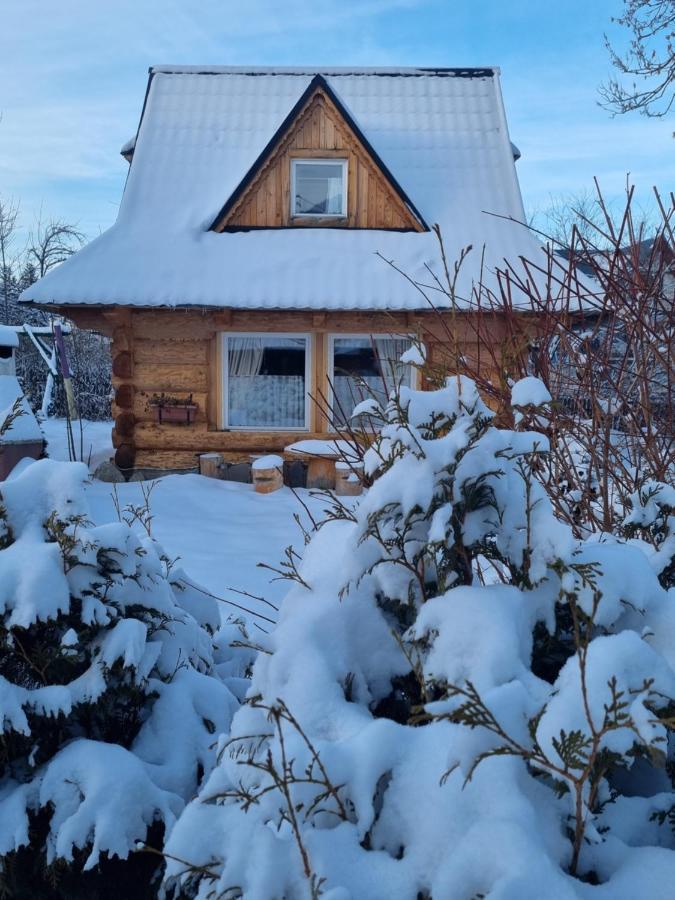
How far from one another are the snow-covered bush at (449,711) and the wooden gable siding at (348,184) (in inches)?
380

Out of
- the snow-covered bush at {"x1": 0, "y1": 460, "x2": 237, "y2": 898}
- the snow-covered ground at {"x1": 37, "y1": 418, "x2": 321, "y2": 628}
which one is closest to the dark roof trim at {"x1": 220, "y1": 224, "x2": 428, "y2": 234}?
the snow-covered ground at {"x1": 37, "y1": 418, "x2": 321, "y2": 628}

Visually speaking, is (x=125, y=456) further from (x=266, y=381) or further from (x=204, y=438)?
(x=266, y=381)

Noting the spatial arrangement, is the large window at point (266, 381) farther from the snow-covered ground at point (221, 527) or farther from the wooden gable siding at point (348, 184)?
the wooden gable siding at point (348, 184)

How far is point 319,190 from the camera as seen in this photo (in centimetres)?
1103

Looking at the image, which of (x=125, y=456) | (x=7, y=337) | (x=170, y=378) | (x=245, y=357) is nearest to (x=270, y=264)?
(x=245, y=357)

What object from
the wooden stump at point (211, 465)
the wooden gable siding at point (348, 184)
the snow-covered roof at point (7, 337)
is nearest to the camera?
the snow-covered roof at point (7, 337)

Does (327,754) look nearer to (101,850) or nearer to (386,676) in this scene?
(386,676)

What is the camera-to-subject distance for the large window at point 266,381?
1048 centimetres

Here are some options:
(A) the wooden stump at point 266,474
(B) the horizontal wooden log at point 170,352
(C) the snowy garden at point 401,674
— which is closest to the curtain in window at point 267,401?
(B) the horizontal wooden log at point 170,352

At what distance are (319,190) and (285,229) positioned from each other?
0.81 m

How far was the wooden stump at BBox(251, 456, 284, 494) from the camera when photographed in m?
9.34

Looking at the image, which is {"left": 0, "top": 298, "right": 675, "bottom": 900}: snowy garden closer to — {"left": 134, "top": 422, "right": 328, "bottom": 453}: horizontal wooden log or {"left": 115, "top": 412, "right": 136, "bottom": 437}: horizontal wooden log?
{"left": 134, "top": 422, "right": 328, "bottom": 453}: horizontal wooden log

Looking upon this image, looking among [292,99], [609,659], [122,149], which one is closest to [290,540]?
[609,659]

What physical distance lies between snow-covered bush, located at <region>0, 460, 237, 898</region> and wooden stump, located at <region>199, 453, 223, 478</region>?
756 cm
